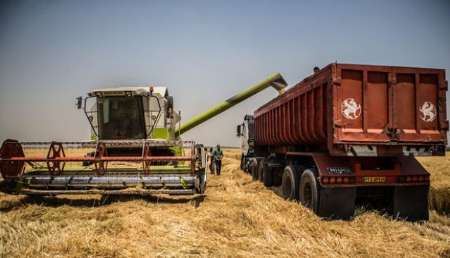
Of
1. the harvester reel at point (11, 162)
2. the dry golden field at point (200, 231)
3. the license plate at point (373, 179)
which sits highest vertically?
the harvester reel at point (11, 162)

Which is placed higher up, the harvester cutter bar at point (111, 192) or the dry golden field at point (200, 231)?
the harvester cutter bar at point (111, 192)

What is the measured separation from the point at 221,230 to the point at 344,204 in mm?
2418

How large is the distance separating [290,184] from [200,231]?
355 centimetres

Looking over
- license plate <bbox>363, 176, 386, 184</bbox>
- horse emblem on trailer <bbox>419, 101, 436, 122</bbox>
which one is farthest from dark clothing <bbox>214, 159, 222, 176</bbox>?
horse emblem on trailer <bbox>419, 101, 436, 122</bbox>

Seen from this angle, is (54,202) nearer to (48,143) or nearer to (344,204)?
(48,143)

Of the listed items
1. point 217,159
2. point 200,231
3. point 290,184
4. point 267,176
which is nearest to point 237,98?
point 217,159

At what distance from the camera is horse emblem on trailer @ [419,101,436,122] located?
5848 mm

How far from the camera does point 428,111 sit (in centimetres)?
588

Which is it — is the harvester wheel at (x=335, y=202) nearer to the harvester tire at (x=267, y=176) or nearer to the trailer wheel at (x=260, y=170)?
the harvester tire at (x=267, y=176)

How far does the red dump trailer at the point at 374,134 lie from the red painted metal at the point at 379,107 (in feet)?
0.05

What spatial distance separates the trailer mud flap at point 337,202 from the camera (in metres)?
5.64

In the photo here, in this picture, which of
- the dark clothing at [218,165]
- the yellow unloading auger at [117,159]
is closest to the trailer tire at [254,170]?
the dark clothing at [218,165]

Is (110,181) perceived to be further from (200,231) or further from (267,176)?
(267,176)

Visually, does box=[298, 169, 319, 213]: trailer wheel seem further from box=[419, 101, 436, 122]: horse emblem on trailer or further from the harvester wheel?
box=[419, 101, 436, 122]: horse emblem on trailer
